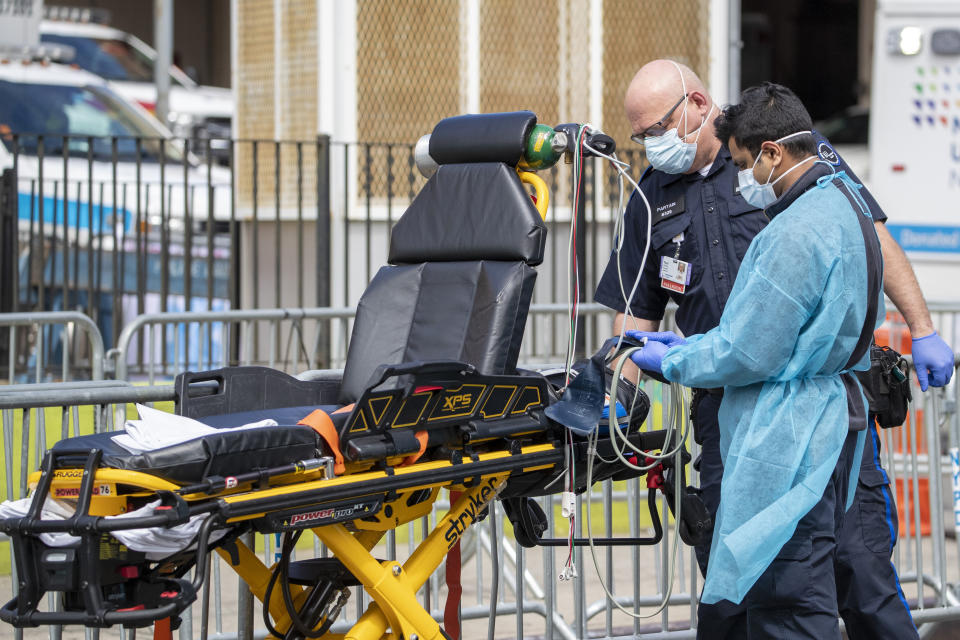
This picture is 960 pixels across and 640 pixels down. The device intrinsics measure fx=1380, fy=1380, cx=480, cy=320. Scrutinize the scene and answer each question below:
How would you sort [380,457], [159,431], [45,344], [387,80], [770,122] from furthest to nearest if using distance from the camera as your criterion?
[387,80]
[45,344]
[770,122]
[380,457]
[159,431]

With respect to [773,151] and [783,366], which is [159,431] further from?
[773,151]

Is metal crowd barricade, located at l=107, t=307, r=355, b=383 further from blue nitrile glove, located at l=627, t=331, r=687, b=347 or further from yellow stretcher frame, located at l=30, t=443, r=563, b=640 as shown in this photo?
blue nitrile glove, located at l=627, t=331, r=687, b=347

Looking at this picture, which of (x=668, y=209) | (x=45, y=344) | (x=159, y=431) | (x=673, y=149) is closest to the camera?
(x=159, y=431)

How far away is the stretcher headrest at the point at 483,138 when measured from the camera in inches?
165

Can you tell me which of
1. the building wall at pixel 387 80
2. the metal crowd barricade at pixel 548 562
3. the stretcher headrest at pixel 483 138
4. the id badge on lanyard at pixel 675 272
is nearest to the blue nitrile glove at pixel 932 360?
the id badge on lanyard at pixel 675 272

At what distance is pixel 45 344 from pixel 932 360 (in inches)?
252

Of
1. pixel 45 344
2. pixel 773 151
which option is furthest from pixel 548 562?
pixel 45 344

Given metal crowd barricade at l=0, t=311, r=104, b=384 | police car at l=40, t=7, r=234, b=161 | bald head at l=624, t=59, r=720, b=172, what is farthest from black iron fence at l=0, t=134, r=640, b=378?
police car at l=40, t=7, r=234, b=161

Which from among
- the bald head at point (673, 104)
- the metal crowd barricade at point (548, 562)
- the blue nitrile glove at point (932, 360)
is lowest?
the metal crowd barricade at point (548, 562)

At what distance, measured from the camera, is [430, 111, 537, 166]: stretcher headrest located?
418cm

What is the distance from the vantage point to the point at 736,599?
11.6ft

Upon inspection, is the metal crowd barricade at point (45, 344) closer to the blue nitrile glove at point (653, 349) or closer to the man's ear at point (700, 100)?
the man's ear at point (700, 100)

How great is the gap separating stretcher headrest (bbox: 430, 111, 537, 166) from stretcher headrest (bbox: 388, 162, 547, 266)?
0.10ft

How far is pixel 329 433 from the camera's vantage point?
11.4ft
